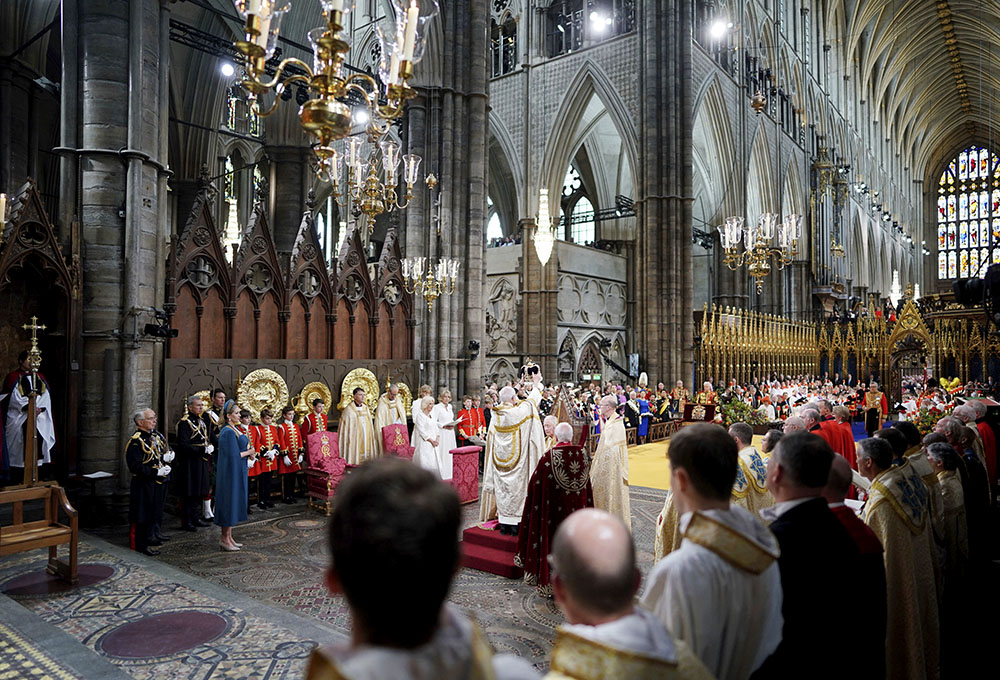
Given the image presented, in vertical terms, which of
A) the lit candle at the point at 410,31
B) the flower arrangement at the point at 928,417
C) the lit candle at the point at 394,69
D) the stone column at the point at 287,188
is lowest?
the flower arrangement at the point at 928,417

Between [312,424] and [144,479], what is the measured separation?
11.4 feet

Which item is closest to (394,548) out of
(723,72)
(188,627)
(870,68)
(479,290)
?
(188,627)

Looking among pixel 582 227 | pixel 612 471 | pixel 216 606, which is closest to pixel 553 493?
pixel 612 471

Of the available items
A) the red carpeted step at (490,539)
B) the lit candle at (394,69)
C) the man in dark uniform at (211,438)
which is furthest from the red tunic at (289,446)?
the lit candle at (394,69)

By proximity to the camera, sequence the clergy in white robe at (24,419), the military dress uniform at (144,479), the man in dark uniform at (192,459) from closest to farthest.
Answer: the military dress uniform at (144,479) < the man in dark uniform at (192,459) < the clergy in white robe at (24,419)

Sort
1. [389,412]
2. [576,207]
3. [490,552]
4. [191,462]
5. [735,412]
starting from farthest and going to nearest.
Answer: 1. [576,207]
2. [735,412]
3. [389,412]
4. [191,462]
5. [490,552]

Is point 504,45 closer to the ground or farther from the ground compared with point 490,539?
farther from the ground

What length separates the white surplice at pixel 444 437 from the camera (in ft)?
35.0

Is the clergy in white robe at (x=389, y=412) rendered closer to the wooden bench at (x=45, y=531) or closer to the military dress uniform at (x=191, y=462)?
the military dress uniform at (x=191, y=462)

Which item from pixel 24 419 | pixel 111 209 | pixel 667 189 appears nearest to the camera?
pixel 24 419

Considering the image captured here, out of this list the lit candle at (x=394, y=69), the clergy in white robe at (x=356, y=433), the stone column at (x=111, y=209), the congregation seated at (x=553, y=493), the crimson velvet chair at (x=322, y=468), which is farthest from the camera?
the clergy in white robe at (x=356, y=433)

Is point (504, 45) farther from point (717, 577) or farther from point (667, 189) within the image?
point (717, 577)

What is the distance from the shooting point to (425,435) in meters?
10.2

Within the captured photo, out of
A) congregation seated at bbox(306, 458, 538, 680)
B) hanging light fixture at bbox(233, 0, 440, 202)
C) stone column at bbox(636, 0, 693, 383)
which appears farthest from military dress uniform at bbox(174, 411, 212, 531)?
stone column at bbox(636, 0, 693, 383)
